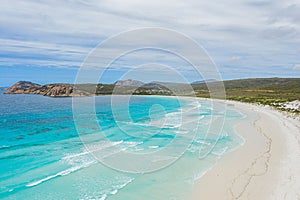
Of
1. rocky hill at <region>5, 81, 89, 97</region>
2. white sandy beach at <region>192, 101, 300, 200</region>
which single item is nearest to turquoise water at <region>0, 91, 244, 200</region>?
white sandy beach at <region>192, 101, 300, 200</region>

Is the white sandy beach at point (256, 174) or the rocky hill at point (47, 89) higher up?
the rocky hill at point (47, 89)

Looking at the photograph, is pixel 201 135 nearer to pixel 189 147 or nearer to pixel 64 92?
pixel 189 147

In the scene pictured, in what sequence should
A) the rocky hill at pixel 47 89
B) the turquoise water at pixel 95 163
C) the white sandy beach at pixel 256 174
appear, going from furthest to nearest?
the rocky hill at pixel 47 89
the turquoise water at pixel 95 163
the white sandy beach at pixel 256 174

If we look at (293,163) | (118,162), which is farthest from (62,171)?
(293,163)

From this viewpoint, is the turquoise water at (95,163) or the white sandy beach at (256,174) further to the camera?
the turquoise water at (95,163)

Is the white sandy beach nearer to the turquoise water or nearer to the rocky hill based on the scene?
the turquoise water

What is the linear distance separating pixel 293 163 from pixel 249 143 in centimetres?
803

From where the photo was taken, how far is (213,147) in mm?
24828

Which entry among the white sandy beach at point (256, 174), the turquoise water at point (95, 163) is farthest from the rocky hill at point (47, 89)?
the white sandy beach at point (256, 174)

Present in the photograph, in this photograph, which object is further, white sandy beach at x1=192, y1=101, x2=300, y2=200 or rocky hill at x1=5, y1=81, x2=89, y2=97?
rocky hill at x1=5, y1=81, x2=89, y2=97

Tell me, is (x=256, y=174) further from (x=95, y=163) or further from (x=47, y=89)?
(x=47, y=89)

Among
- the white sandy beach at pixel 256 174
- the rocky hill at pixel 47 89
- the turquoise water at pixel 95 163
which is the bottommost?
the turquoise water at pixel 95 163

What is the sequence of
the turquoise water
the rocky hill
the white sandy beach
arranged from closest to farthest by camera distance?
1. the white sandy beach
2. the turquoise water
3. the rocky hill

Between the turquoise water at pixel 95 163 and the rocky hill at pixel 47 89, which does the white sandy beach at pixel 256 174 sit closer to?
the turquoise water at pixel 95 163
